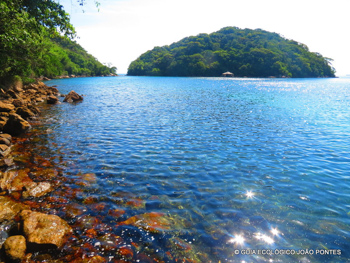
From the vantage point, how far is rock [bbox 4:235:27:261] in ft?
17.0

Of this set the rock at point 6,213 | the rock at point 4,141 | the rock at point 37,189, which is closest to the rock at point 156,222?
the rock at point 6,213

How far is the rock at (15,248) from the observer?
17.0ft

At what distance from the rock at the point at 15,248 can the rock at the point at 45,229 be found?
17 centimetres

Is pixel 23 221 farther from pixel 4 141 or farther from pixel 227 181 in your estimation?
pixel 4 141

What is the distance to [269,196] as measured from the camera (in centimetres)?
868

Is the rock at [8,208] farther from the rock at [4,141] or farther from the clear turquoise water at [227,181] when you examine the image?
the rock at [4,141]

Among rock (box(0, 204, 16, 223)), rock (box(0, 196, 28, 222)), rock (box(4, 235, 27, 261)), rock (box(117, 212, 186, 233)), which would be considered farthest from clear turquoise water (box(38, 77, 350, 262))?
rock (box(4, 235, 27, 261))

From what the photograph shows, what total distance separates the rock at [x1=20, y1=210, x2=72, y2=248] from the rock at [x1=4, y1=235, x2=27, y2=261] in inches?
6.8

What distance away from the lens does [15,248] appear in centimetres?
530

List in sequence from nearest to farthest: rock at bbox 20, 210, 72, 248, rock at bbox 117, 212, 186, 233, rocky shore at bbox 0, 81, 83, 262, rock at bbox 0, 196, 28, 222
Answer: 1. rocky shore at bbox 0, 81, 83, 262
2. rock at bbox 20, 210, 72, 248
3. rock at bbox 117, 212, 186, 233
4. rock at bbox 0, 196, 28, 222

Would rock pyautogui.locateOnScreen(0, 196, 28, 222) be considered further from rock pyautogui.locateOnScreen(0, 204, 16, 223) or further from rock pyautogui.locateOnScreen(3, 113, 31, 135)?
rock pyautogui.locateOnScreen(3, 113, 31, 135)

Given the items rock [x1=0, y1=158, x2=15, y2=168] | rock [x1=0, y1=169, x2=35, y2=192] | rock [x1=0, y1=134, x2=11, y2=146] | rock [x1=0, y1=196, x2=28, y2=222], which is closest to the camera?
rock [x1=0, y1=196, x2=28, y2=222]

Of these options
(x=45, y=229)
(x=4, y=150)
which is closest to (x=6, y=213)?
(x=45, y=229)

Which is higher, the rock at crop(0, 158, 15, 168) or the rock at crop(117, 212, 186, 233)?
the rock at crop(0, 158, 15, 168)
